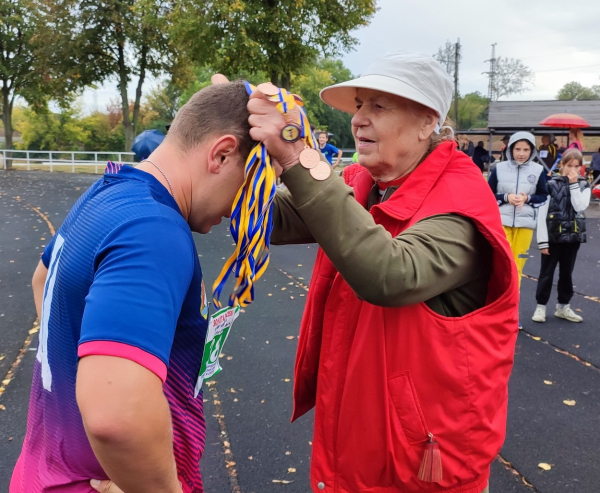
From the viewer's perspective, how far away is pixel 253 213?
54.9 inches

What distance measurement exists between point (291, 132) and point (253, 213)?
0.23m

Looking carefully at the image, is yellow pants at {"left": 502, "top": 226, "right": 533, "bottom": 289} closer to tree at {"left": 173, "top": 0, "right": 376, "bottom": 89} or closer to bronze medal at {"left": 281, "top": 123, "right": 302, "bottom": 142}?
bronze medal at {"left": 281, "top": 123, "right": 302, "bottom": 142}

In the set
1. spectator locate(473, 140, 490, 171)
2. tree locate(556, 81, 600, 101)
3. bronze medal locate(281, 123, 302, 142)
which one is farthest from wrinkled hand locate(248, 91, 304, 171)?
tree locate(556, 81, 600, 101)

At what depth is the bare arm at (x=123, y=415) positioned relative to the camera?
A: 37.6 inches

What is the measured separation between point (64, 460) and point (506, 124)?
991 inches

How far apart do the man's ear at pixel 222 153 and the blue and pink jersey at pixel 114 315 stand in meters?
0.14

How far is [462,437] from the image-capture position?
1.68m

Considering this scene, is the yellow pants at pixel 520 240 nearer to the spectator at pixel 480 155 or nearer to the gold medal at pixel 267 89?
the gold medal at pixel 267 89

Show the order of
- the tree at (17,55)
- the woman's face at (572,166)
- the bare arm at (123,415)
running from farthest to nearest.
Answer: the tree at (17,55) → the woman's face at (572,166) → the bare arm at (123,415)

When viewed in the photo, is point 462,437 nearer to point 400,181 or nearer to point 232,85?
point 400,181

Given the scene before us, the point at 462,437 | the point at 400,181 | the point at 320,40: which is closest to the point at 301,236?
the point at 400,181

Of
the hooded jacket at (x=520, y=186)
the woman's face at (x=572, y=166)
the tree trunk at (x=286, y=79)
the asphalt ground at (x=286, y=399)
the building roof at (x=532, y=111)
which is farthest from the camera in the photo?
the building roof at (x=532, y=111)

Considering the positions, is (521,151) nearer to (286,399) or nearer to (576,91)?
(286,399)

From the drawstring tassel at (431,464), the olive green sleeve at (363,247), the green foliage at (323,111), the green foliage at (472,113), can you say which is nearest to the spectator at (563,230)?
the drawstring tassel at (431,464)
